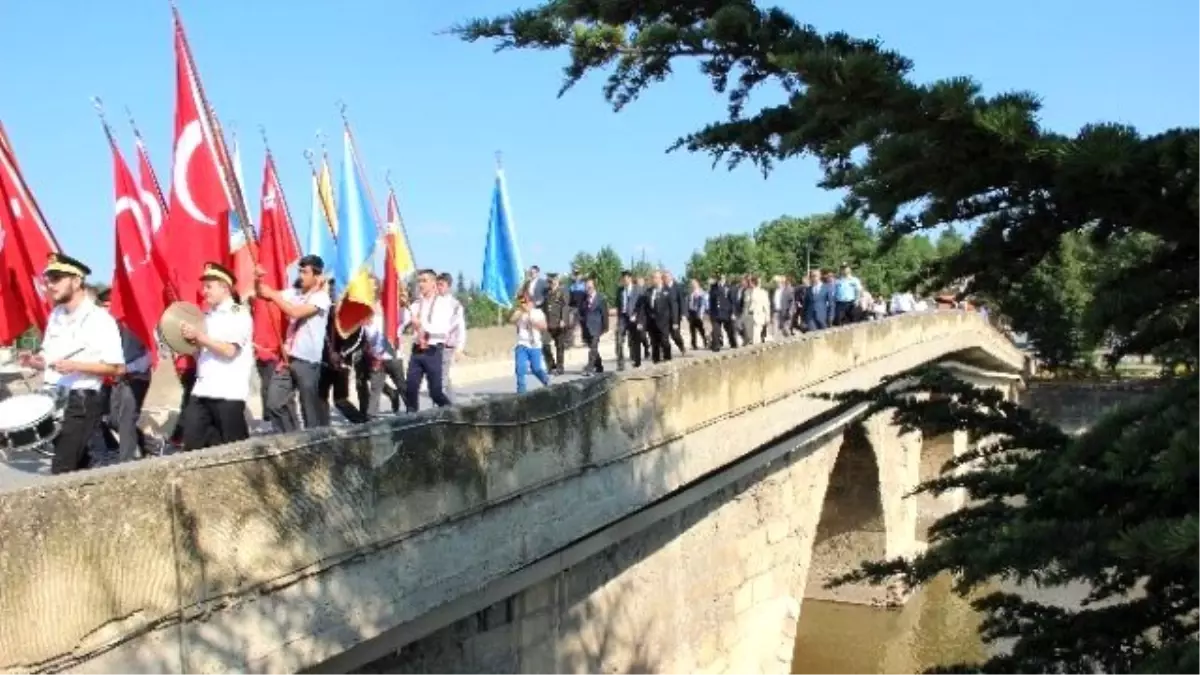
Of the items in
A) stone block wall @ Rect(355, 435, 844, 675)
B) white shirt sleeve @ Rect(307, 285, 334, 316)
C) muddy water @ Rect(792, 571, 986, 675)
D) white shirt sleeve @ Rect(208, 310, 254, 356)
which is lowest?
muddy water @ Rect(792, 571, 986, 675)

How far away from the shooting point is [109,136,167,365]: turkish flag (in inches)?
326

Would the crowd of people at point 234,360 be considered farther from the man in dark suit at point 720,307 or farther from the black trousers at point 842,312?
the black trousers at point 842,312

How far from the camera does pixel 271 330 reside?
8.80 metres

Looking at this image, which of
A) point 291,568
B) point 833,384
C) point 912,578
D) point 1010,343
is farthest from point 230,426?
point 1010,343

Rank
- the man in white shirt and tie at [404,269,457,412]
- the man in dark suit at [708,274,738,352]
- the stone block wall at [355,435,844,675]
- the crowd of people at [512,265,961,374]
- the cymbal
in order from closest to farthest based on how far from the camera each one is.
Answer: the stone block wall at [355,435,844,675] → the cymbal → the man in white shirt and tie at [404,269,457,412] → the crowd of people at [512,265,961,374] → the man in dark suit at [708,274,738,352]

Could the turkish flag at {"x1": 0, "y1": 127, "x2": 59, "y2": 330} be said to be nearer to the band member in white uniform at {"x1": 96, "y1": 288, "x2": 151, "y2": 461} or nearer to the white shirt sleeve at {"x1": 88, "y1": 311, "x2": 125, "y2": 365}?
the band member in white uniform at {"x1": 96, "y1": 288, "x2": 151, "y2": 461}

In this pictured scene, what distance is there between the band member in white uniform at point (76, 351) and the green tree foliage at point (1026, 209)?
445 cm

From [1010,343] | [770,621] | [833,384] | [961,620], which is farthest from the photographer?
[1010,343]

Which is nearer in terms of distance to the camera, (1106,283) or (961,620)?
(1106,283)

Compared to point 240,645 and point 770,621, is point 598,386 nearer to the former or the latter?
point 240,645

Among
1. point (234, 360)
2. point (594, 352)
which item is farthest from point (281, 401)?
point (594, 352)

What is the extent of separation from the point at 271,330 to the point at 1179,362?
6821 millimetres

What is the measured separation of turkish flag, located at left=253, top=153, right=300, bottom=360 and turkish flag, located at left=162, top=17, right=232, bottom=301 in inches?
19.1

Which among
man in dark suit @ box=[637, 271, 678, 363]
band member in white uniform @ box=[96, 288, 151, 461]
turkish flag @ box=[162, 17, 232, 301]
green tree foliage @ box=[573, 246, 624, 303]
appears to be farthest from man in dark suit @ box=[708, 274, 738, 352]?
green tree foliage @ box=[573, 246, 624, 303]
